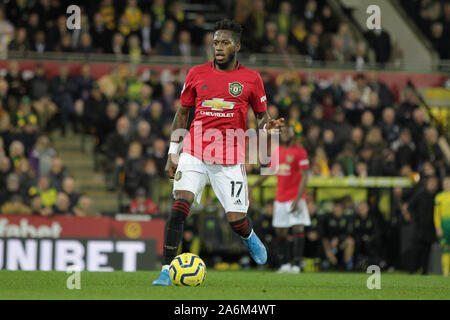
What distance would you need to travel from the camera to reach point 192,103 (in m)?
9.58

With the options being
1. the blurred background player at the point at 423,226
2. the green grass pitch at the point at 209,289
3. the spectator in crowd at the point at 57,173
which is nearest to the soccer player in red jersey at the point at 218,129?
the green grass pitch at the point at 209,289

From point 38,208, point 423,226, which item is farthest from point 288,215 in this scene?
point 38,208

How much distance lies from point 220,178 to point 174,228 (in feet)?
2.63

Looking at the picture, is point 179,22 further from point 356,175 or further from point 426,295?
point 426,295

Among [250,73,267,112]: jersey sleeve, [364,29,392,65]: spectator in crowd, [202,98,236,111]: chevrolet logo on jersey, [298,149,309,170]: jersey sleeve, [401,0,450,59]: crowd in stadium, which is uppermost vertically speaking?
[401,0,450,59]: crowd in stadium

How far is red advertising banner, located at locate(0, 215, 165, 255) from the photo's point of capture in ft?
51.6

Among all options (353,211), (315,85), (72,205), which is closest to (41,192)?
(72,205)

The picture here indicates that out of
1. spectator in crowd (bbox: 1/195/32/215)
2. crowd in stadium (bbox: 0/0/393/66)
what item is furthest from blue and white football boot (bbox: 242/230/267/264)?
crowd in stadium (bbox: 0/0/393/66)

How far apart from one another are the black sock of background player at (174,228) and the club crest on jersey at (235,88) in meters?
1.27

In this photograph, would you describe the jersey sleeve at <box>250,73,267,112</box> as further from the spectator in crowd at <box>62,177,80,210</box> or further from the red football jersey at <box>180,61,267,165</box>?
the spectator in crowd at <box>62,177,80,210</box>

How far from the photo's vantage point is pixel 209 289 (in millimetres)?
8953

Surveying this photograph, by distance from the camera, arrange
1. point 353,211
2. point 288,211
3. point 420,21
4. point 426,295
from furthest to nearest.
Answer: point 420,21 < point 353,211 < point 288,211 < point 426,295

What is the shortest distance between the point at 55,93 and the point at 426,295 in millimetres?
12829

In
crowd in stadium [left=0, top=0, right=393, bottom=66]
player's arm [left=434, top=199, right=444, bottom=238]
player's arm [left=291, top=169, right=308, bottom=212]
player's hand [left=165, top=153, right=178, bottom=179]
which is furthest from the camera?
crowd in stadium [left=0, top=0, right=393, bottom=66]
